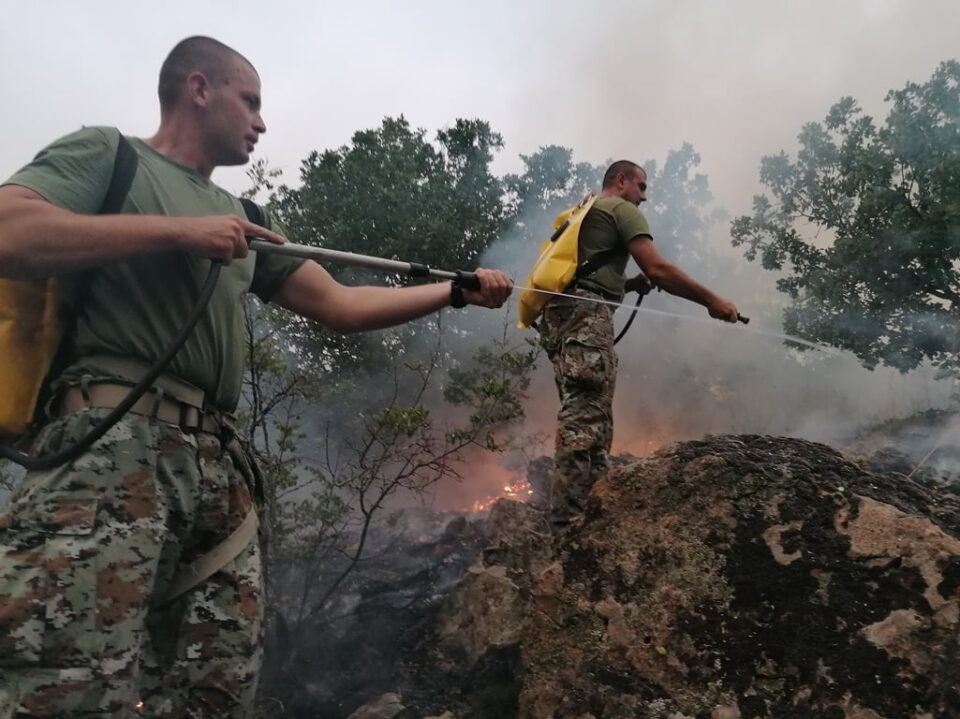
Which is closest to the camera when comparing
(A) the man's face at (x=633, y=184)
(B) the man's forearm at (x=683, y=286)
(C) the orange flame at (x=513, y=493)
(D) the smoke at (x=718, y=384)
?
(B) the man's forearm at (x=683, y=286)

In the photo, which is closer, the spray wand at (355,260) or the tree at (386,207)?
the spray wand at (355,260)

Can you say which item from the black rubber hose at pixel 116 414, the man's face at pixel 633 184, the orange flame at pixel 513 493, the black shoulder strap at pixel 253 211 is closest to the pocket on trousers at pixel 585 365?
the man's face at pixel 633 184

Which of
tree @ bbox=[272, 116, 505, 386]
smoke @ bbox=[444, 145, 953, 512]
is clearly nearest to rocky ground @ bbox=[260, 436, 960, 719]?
tree @ bbox=[272, 116, 505, 386]

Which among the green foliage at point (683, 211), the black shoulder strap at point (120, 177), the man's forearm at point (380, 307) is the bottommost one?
the black shoulder strap at point (120, 177)

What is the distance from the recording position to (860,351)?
1462cm

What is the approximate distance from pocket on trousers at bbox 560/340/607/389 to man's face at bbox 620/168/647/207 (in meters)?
1.41

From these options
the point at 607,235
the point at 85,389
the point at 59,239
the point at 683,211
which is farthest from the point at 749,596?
the point at 683,211

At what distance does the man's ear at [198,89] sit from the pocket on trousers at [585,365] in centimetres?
275

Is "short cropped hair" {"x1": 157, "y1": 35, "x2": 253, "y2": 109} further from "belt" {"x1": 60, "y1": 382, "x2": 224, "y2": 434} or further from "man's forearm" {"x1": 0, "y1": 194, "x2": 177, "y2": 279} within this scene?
"belt" {"x1": 60, "y1": 382, "x2": 224, "y2": 434}

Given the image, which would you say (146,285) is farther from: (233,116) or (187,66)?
(187,66)

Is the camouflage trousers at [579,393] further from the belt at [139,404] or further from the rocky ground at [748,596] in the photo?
the belt at [139,404]

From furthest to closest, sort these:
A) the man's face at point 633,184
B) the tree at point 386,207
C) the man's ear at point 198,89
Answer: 1. the tree at point 386,207
2. the man's face at point 633,184
3. the man's ear at point 198,89

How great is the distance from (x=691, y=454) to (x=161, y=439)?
6.90ft

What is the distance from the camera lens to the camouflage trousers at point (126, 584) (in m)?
1.43
